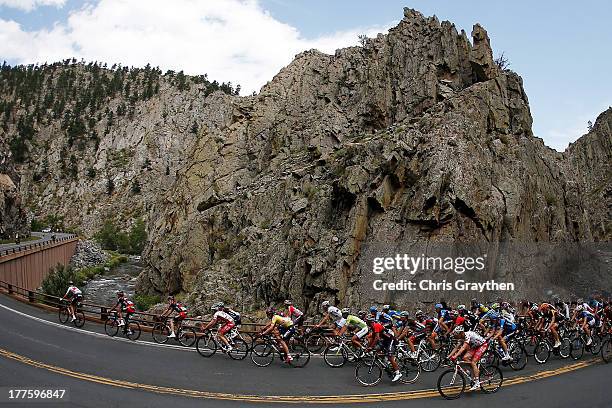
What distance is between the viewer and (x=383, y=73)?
4259cm

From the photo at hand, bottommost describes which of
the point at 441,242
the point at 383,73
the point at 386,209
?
the point at 441,242

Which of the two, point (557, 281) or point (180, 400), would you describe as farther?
point (557, 281)

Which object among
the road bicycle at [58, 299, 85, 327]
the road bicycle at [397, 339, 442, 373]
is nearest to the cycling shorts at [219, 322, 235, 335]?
the road bicycle at [397, 339, 442, 373]

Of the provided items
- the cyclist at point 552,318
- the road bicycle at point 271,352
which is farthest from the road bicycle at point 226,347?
the cyclist at point 552,318

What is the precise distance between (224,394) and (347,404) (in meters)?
3.35

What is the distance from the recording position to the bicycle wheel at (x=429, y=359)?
15.9 m

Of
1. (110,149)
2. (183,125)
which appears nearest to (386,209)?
(183,125)

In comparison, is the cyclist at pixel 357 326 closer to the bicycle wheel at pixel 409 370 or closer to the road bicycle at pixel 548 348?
the bicycle wheel at pixel 409 370

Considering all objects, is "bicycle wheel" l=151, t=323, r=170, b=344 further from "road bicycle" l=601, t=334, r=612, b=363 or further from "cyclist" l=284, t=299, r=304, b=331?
"road bicycle" l=601, t=334, r=612, b=363

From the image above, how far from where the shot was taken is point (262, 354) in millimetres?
16656

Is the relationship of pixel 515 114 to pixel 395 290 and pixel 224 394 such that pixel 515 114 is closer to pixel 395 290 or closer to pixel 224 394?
pixel 395 290

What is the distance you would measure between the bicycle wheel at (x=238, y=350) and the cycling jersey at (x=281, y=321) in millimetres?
1868

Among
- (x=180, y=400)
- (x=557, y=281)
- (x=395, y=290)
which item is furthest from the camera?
(x=557, y=281)

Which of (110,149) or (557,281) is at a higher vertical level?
(110,149)
